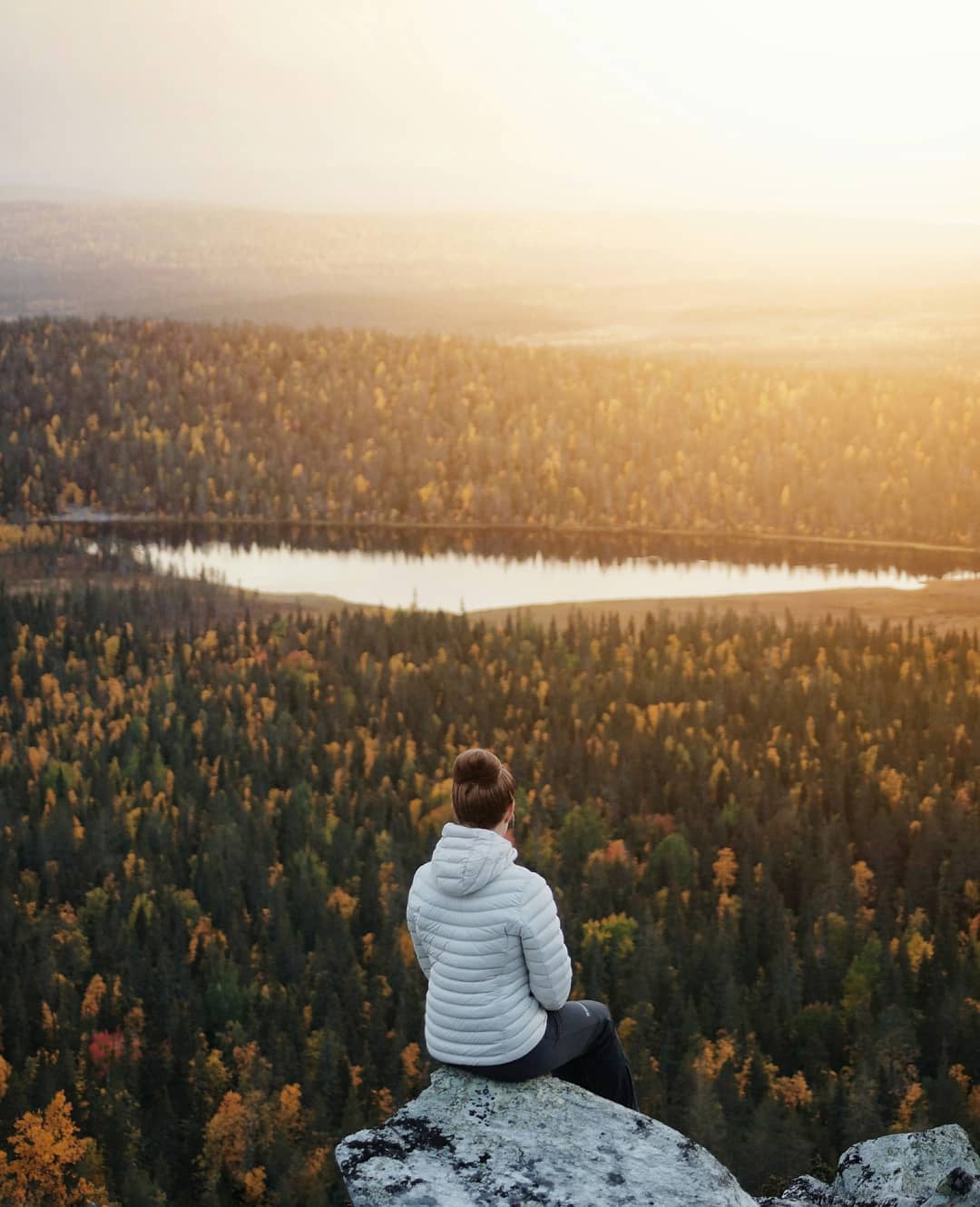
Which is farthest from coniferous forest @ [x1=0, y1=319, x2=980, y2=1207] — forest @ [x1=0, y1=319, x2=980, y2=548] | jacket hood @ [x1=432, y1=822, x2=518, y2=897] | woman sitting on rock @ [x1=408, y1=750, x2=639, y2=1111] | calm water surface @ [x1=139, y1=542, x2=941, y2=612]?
jacket hood @ [x1=432, y1=822, x2=518, y2=897]

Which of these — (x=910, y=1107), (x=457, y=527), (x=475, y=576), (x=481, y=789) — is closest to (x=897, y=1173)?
(x=481, y=789)

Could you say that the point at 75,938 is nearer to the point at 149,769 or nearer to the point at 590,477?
the point at 149,769

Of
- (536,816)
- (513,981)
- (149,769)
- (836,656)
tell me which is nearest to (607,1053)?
(513,981)

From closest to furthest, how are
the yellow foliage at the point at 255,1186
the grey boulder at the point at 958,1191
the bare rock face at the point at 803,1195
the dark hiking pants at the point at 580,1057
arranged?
the dark hiking pants at the point at 580,1057
the grey boulder at the point at 958,1191
the bare rock face at the point at 803,1195
the yellow foliage at the point at 255,1186

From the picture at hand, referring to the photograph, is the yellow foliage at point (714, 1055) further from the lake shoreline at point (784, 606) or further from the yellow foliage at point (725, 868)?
the lake shoreline at point (784, 606)

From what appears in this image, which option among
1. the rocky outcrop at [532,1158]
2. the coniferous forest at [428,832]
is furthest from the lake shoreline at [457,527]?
the rocky outcrop at [532,1158]

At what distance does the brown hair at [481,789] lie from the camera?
11.6 meters

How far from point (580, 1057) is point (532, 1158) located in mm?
1787

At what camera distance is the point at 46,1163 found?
46.6 m

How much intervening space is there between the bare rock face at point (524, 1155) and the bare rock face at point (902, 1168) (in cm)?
197

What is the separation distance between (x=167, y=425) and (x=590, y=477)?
42506 millimetres

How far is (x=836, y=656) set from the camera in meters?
92.6

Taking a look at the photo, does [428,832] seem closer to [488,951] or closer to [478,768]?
[488,951]

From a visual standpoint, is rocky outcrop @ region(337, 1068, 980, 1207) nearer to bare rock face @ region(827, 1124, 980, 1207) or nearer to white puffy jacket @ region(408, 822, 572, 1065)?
bare rock face @ region(827, 1124, 980, 1207)
